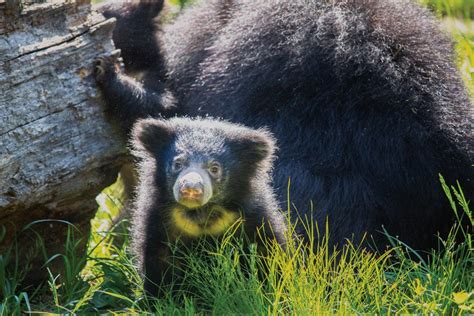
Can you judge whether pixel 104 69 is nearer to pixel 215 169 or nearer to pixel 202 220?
pixel 215 169

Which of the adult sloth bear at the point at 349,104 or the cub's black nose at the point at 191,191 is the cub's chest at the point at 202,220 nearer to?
the cub's black nose at the point at 191,191

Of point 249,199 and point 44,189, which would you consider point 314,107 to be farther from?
point 44,189

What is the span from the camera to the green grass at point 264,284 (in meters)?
3.98

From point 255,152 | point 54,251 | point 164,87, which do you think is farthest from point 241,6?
point 54,251

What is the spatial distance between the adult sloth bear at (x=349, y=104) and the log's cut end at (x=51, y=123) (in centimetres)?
21

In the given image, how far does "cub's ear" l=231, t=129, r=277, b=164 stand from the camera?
4668 millimetres

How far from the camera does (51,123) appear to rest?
4.82 m

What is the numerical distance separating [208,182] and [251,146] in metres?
0.39

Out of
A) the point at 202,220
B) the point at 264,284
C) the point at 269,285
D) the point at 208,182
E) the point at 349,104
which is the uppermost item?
the point at 349,104

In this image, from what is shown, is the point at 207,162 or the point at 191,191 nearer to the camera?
the point at 191,191

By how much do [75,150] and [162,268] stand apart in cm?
89

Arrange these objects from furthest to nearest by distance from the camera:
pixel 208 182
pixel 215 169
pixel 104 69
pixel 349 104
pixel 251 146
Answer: pixel 349 104 → pixel 104 69 → pixel 251 146 → pixel 215 169 → pixel 208 182

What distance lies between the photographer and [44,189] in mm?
4801

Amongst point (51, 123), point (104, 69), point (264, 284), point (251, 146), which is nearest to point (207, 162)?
point (251, 146)
